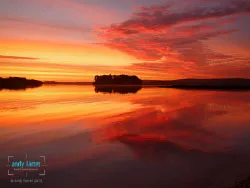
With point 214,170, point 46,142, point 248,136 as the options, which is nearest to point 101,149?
point 46,142

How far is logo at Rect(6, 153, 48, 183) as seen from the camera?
24.6ft

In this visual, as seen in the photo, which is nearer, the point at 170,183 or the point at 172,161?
the point at 170,183

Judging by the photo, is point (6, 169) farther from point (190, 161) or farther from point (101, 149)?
point (190, 161)

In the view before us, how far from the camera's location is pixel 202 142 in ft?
38.4

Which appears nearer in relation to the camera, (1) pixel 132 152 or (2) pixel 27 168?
(2) pixel 27 168

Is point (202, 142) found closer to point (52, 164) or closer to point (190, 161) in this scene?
point (190, 161)

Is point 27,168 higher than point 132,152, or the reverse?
point 132,152

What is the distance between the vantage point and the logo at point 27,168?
750 cm

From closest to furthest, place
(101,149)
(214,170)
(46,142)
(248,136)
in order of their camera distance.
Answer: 1. (214,170)
2. (101,149)
3. (46,142)
4. (248,136)

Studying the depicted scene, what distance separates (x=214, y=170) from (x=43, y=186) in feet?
19.8

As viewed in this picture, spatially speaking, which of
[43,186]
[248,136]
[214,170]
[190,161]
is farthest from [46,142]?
[248,136]

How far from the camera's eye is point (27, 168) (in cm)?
830

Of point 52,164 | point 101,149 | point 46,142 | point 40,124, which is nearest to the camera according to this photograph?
point 52,164

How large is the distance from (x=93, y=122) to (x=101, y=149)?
644cm
